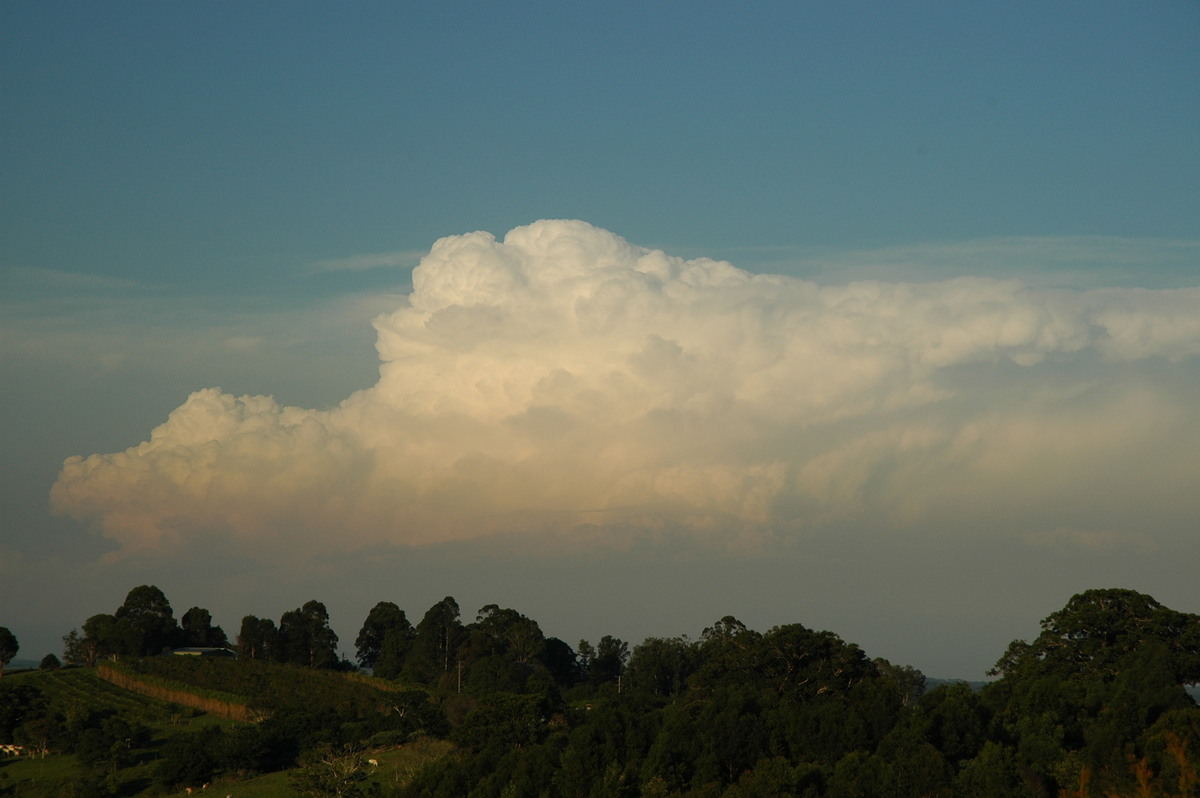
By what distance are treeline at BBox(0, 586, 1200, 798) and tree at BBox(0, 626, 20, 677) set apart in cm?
1123

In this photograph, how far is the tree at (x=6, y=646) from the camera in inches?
4820

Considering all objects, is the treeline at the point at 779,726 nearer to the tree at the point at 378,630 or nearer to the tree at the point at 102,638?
the tree at the point at 102,638

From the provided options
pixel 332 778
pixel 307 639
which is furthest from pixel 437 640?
pixel 332 778

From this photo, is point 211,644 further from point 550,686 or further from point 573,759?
point 573,759

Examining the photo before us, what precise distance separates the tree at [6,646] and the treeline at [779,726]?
Answer: 11234 mm

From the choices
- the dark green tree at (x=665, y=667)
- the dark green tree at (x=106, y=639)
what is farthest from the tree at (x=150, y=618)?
the dark green tree at (x=665, y=667)

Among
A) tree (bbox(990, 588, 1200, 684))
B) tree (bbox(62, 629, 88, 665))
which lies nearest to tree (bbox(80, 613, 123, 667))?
tree (bbox(62, 629, 88, 665))

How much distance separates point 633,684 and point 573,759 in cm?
8361

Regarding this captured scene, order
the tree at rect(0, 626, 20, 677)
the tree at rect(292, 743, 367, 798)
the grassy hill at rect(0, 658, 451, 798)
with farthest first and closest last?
1. the tree at rect(0, 626, 20, 677)
2. the grassy hill at rect(0, 658, 451, 798)
3. the tree at rect(292, 743, 367, 798)

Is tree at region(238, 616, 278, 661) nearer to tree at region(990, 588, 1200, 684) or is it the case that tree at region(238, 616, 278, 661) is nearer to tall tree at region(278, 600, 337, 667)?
tall tree at region(278, 600, 337, 667)

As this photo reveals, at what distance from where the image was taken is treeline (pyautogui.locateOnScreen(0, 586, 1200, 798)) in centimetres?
4981

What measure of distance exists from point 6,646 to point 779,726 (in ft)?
330

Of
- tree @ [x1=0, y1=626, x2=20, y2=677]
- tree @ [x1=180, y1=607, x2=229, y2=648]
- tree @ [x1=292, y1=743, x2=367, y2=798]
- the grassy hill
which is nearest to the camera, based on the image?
tree @ [x1=292, y1=743, x2=367, y2=798]

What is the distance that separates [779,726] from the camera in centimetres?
5797
